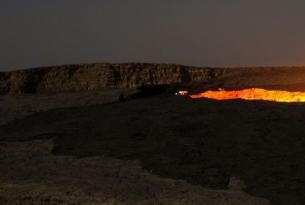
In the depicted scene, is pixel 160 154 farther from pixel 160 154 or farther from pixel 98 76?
pixel 98 76

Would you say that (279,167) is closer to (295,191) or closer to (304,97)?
(295,191)

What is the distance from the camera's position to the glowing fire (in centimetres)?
2369

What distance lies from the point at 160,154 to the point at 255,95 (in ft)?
33.5

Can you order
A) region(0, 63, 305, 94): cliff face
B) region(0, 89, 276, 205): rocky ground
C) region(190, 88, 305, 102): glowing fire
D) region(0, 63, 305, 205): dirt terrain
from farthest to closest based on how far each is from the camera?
1. region(0, 63, 305, 94): cliff face
2. region(190, 88, 305, 102): glowing fire
3. region(0, 63, 305, 205): dirt terrain
4. region(0, 89, 276, 205): rocky ground

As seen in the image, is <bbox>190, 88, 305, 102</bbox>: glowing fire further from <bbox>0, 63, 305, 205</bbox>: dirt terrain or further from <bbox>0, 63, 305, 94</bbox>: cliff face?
<bbox>0, 63, 305, 94</bbox>: cliff face

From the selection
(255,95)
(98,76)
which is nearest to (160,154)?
(255,95)

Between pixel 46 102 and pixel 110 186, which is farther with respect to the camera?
pixel 46 102

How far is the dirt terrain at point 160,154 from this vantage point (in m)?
11.7

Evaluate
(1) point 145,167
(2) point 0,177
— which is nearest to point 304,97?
(1) point 145,167

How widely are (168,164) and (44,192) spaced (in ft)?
14.2

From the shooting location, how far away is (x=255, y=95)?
25016 mm

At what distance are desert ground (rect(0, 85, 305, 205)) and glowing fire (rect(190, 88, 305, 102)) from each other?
437 cm

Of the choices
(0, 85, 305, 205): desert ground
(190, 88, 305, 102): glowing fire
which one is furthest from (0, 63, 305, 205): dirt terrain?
(190, 88, 305, 102): glowing fire

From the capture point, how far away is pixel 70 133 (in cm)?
1862
